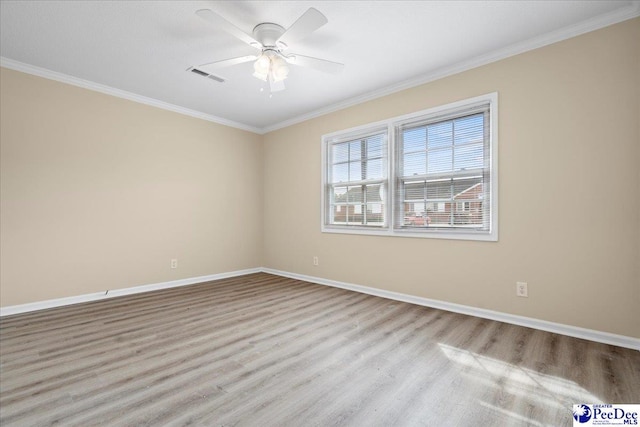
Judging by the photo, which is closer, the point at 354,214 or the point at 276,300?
the point at 276,300

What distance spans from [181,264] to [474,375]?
3.92 meters

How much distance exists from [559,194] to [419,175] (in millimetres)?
1314

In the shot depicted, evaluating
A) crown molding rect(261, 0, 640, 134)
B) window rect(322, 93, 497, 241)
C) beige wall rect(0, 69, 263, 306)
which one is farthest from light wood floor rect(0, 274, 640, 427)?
crown molding rect(261, 0, 640, 134)

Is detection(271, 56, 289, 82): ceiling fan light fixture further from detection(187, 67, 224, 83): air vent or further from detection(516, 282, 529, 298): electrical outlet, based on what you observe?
detection(516, 282, 529, 298): electrical outlet

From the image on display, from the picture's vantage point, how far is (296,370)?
1936 millimetres

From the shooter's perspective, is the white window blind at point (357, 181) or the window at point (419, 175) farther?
the white window blind at point (357, 181)

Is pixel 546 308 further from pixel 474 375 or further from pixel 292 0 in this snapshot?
pixel 292 0

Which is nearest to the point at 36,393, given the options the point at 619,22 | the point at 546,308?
the point at 546,308

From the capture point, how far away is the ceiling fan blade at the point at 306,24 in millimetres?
1947

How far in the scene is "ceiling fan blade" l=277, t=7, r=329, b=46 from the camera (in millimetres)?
1947

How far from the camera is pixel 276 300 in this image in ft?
11.6

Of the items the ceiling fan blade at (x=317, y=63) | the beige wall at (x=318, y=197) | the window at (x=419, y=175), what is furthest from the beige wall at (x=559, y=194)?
the ceiling fan blade at (x=317, y=63)

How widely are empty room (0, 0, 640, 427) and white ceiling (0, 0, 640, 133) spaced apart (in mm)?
23

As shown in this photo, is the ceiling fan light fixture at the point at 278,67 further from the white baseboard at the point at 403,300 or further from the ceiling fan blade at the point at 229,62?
the white baseboard at the point at 403,300
